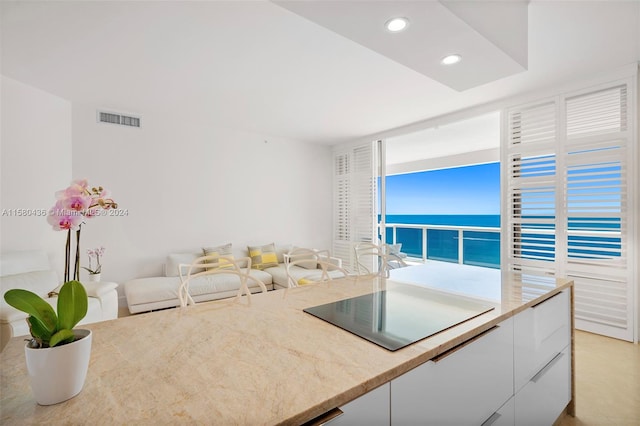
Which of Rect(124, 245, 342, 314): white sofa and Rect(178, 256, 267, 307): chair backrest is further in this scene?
Rect(124, 245, 342, 314): white sofa

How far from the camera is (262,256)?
4738mm

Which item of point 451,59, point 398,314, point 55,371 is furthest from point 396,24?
point 55,371

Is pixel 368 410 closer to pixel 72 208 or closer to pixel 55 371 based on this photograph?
pixel 55 371

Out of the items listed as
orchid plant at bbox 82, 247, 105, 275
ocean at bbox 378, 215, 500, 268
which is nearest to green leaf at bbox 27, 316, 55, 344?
orchid plant at bbox 82, 247, 105, 275

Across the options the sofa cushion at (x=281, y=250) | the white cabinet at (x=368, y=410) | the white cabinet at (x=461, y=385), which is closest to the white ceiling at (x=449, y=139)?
the sofa cushion at (x=281, y=250)

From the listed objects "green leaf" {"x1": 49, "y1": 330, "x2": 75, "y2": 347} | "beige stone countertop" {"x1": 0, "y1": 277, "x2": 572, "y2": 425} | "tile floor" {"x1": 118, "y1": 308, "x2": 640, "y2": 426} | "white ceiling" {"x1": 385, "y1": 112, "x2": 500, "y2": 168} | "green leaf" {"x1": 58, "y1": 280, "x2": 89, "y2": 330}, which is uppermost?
"white ceiling" {"x1": 385, "y1": 112, "x2": 500, "y2": 168}

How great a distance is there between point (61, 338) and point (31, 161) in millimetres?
3646

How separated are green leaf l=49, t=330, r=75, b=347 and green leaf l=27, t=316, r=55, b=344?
0.02 m

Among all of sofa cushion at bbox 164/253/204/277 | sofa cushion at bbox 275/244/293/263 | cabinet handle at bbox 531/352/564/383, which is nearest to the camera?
cabinet handle at bbox 531/352/564/383

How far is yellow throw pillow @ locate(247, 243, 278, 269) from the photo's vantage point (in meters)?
4.70

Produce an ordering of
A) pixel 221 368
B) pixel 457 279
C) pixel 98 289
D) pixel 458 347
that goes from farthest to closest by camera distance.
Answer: pixel 98 289
pixel 457 279
pixel 458 347
pixel 221 368

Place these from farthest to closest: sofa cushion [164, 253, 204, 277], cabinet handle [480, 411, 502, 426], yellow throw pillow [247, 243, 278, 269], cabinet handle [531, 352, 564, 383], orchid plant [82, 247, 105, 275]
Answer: yellow throw pillow [247, 243, 278, 269]
sofa cushion [164, 253, 204, 277]
orchid plant [82, 247, 105, 275]
cabinet handle [531, 352, 564, 383]
cabinet handle [480, 411, 502, 426]

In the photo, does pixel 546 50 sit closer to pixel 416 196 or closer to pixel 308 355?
pixel 308 355

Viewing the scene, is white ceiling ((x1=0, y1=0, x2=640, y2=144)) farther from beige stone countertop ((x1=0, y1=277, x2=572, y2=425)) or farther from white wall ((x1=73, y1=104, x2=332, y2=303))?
beige stone countertop ((x1=0, y1=277, x2=572, y2=425))
